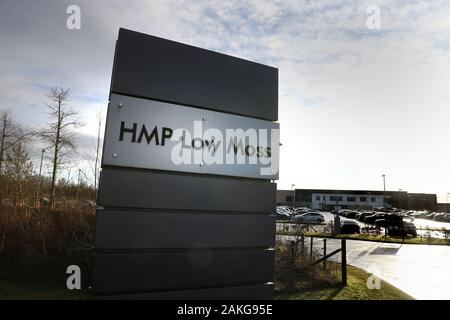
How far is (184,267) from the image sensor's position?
2115 millimetres

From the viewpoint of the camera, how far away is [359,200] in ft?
243

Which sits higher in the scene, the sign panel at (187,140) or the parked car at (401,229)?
the sign panel at (187,140)

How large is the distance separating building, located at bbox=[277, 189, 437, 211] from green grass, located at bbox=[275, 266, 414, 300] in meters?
63.4

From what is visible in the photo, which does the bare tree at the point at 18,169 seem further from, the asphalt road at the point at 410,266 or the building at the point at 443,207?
the building at the point at 443,207

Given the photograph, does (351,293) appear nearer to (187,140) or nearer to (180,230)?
(180,230)

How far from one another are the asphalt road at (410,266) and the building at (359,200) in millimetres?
54498

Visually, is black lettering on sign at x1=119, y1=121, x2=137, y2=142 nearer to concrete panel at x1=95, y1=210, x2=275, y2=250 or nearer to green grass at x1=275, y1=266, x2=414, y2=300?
concrete panel at x1=95, y1=210, x2=275, y2=250

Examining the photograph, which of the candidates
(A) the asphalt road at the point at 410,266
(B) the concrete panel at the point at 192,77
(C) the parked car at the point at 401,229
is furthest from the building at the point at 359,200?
(B) the concrete panel at the point at 192,77

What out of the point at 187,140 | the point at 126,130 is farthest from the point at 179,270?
the point at 126,130

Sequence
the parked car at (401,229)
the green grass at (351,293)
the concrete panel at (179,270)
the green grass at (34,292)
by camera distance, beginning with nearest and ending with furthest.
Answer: the concrete panel at (179,270)
the green grass at (34,292)
the green grass at (351,293)
the parked car at (401,229)

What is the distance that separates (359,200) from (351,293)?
72.8 metres

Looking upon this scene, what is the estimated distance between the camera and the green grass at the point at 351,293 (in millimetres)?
7168
